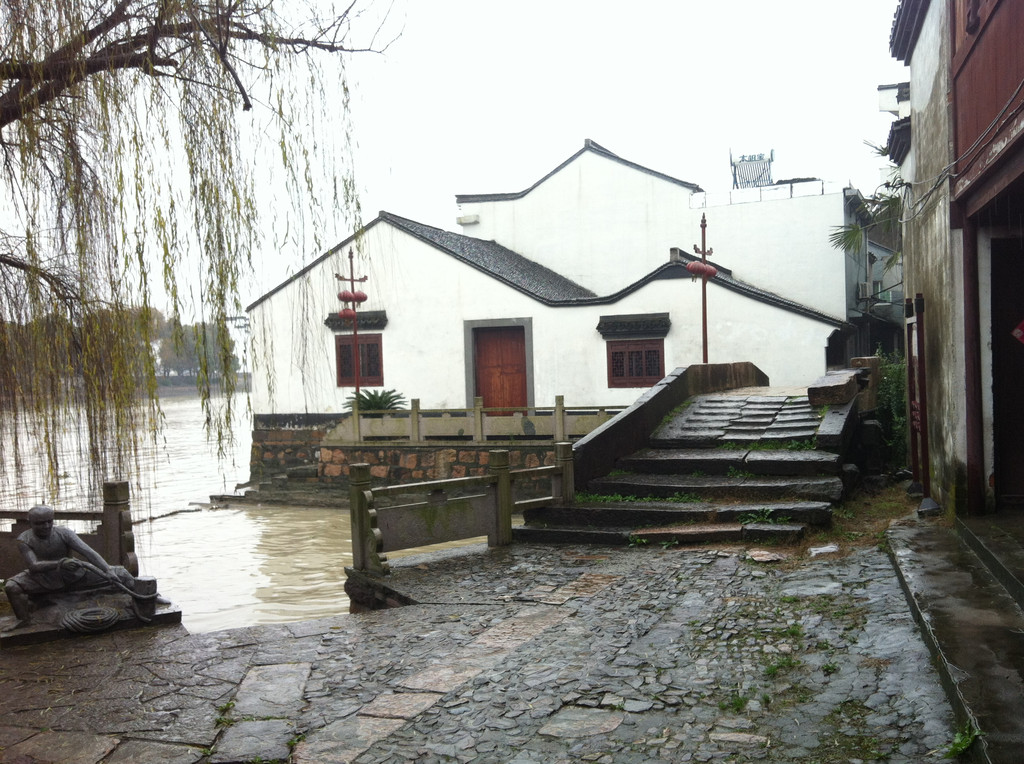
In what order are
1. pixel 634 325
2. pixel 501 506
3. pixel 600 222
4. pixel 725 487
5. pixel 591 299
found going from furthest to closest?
1. pixel 600 222
2. pixel 591 299
3. pixel 634 325
4. pixel 725 487
5. pixel 501 506

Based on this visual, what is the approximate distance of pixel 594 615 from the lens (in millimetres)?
5836

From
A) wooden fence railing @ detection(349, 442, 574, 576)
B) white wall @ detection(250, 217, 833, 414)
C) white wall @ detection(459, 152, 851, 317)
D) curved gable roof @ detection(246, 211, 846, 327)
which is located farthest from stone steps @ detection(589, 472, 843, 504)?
white wall @ detection(459, 152, 851, 317)

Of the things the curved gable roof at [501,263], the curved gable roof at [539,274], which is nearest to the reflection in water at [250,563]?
the curved gable roof at [539,274]

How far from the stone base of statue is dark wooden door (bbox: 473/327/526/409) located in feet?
51.0

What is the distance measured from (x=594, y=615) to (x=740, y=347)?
14.3 metres

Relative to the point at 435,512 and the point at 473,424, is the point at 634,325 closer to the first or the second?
the point at 473,424

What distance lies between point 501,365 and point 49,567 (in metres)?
16.3

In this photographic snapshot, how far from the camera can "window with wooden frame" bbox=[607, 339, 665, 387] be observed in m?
20.2

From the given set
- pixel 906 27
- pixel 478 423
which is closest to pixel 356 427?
pixel 478 423

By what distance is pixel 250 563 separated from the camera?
1460 centimetres

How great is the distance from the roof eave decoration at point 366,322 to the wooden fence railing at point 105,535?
1540cm

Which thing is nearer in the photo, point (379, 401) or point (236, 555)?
point (236, 555)

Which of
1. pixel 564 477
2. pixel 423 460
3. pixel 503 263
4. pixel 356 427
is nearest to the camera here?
pixel 564 477

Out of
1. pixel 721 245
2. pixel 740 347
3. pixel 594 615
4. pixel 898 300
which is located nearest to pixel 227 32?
pixel 594 615
